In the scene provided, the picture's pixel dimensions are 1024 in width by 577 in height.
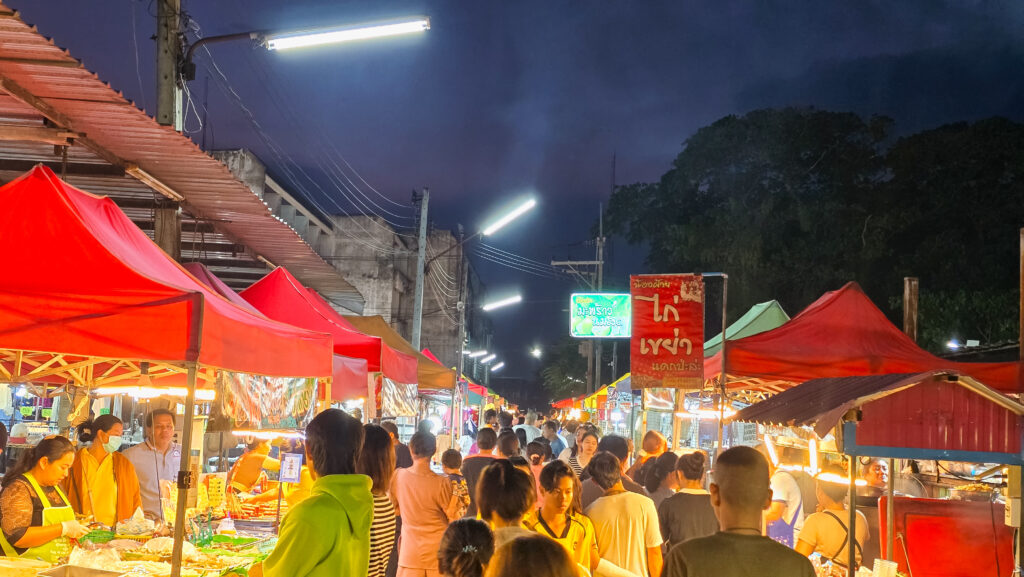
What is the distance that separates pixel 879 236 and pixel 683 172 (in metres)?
8.75

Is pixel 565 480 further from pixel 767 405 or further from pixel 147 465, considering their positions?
pixel 147 465

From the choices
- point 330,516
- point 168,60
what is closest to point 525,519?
point 330,516

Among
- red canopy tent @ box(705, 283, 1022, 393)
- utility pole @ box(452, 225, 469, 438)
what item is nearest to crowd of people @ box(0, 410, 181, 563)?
red canopy tent @ box(705, 283, 1022, 393)

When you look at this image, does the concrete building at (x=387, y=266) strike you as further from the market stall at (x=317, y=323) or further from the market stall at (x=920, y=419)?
the market stall at (x=920, y=419)

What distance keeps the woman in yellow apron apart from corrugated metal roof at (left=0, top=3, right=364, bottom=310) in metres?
2.50

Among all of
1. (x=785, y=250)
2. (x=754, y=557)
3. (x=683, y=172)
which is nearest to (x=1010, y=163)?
(x=785, y=250)

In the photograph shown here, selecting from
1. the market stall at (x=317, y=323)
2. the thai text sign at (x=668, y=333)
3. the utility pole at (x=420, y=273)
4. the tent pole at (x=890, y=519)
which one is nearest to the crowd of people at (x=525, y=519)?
the tent pole at (x=890, y=519)

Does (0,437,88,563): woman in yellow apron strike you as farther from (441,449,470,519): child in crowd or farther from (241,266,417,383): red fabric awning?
(241,266,417,383): red fabric awning

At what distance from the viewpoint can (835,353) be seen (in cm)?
1002

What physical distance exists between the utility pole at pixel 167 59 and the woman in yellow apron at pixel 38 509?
3.95 m

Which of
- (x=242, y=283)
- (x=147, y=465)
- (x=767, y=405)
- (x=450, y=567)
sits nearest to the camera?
(x=450, y=567)

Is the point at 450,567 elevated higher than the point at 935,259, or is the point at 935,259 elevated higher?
the point at 935,259

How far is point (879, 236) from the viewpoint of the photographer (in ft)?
100

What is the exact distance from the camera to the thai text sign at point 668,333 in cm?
1053
